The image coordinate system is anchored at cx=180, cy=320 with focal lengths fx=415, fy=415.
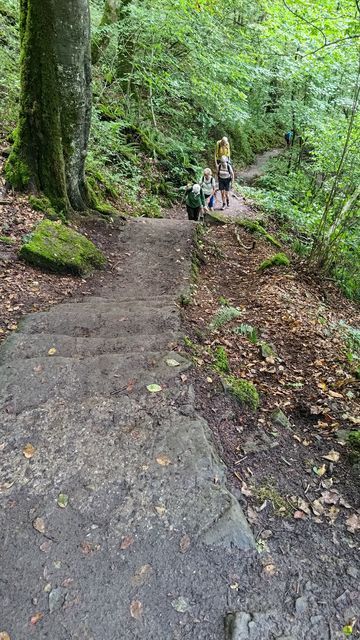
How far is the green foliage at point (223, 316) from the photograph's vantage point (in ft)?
20.3

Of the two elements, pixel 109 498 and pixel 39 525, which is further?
pixel 109 498

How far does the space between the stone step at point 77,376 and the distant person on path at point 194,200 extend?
24.8ft

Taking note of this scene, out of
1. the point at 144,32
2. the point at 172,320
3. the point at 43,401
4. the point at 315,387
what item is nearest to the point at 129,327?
the point at 172,320

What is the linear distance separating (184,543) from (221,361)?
240 centimetres

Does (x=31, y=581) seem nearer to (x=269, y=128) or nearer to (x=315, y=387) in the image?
(x=315, y=387)

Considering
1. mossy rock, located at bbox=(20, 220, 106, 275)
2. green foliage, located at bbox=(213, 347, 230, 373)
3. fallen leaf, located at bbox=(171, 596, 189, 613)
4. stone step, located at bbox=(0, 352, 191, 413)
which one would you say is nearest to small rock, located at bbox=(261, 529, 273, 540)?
fallen leaf, located at bbox=(171, 596, 189, 613)

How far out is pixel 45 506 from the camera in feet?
10.0

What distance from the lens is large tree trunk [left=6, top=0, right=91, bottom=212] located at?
708cm

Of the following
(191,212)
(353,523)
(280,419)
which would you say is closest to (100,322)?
(280,419)

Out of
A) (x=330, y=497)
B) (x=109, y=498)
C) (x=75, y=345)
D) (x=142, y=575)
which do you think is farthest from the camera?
(x=75, y=345)

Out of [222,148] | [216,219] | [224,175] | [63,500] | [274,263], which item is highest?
[222,148]

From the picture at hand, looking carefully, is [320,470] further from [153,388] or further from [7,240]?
[7,240]

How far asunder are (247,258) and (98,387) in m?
6.60

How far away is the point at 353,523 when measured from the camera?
3424mm
